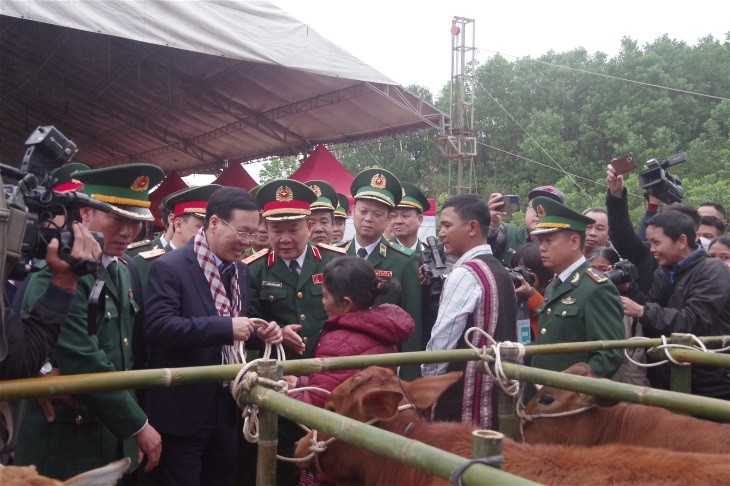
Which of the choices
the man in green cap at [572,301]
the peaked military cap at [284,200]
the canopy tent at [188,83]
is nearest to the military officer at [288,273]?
the peaked military cap at [284,200]

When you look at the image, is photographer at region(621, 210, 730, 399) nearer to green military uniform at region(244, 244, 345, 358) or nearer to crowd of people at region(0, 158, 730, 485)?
crowd of people at region(0, 158, 730, 485)

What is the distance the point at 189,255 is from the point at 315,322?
106cm

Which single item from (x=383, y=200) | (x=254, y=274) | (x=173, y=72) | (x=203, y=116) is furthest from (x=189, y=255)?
(x=203, y=116)

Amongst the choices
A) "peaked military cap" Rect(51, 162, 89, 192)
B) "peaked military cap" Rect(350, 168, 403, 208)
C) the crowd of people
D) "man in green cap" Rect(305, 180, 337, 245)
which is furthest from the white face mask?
"peaked military cap" Rect(51, 162, 89, 192)

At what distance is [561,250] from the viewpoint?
374 cm

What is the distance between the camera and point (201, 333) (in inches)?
112

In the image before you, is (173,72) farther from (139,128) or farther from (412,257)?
(412,257)

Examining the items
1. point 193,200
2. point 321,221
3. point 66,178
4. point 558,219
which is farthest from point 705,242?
point 66,178

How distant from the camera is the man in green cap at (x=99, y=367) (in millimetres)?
2482

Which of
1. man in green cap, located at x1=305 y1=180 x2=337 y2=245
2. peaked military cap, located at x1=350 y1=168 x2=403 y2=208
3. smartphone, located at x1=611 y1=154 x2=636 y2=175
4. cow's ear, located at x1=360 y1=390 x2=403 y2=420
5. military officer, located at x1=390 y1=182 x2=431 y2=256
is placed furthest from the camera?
military officer, located at x1=390 y1=182 x2=431 y2=256

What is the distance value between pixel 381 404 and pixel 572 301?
165 centimetres

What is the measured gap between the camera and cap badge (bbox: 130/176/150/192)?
118 inches

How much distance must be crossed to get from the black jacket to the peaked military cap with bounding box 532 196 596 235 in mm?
683

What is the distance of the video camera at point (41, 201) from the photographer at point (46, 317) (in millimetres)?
24
